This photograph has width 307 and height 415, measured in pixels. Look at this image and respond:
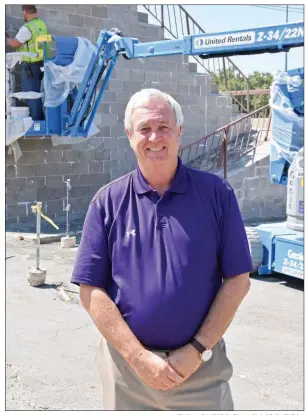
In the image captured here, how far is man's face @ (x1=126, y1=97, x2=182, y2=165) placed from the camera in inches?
94.4

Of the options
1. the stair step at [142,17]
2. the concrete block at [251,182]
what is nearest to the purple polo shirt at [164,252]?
the concrete block at [251,182]

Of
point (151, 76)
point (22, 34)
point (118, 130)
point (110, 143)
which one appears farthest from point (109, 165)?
point (22, 34)

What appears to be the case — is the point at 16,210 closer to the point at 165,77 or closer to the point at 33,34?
the point at 33,34

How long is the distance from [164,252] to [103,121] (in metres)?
10.1

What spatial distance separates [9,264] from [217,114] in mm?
8231

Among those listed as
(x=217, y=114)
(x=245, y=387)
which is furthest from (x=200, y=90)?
(x=245, y=387)

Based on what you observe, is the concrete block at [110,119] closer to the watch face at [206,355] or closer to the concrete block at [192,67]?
the concrete block at [192,67]

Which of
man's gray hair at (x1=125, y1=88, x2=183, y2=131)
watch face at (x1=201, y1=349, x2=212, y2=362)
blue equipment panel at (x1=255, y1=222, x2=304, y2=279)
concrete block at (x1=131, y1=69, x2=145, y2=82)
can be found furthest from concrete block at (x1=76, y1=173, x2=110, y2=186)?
watch face at (x1=201, y1=349, x2=212, y2=362)

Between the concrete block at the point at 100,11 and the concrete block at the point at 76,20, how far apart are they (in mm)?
360

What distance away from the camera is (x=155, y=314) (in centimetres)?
232

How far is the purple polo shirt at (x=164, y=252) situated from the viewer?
2.33m

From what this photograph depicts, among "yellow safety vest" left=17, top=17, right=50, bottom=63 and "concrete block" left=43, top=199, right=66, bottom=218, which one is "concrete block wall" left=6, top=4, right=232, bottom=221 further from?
"yellow safety vest" left=17, top=17, right=50, bottom=63

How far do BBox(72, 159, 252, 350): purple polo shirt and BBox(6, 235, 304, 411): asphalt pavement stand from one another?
5.96ft

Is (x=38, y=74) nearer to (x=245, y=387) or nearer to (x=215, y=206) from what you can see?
(x=245, y=387)
